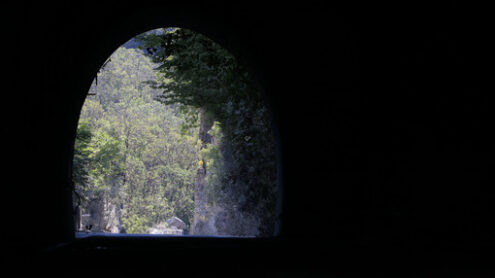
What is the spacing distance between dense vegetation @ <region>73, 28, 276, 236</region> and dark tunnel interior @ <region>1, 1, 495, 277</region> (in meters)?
1.20

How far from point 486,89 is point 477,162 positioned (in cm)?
58

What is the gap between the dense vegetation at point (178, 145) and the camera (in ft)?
30.0

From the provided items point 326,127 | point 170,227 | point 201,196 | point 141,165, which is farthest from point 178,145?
point 326,127

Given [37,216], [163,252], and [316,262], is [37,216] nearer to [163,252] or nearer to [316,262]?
[163,252]

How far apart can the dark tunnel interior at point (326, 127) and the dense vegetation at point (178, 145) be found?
1.20 meters

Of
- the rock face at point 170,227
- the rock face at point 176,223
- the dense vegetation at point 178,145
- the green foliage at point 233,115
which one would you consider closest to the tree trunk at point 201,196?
the dense vegetation at point 178,145

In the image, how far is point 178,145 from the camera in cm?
4609

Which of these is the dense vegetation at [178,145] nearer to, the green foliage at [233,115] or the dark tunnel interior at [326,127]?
the green foliage at [233,115]

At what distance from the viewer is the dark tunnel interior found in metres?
3.31

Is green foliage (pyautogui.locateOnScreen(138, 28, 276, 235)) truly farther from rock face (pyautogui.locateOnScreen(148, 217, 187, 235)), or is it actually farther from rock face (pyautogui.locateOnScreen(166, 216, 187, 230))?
rock face (pyautogui.locateOnScreen(166, 216, 187, 230))

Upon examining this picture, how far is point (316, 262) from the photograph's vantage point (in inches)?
120

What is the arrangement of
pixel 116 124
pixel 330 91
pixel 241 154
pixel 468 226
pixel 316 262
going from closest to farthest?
pixel 316 262, pixel 468 226, pixel 330 91, pixel 241 154, pixel 116 124

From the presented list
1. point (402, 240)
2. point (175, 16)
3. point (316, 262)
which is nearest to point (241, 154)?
point (175, 16)

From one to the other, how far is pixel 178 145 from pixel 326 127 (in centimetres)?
4231
